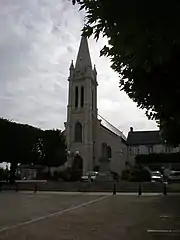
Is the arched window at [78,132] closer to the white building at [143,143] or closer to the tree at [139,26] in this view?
the white building at [143,143]

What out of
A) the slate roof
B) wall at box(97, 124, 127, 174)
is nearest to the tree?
wall at box(97, 124, 127, 174)

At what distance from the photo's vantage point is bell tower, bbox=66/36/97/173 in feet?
292

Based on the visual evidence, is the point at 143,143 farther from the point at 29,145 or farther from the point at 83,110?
the point at 29,145

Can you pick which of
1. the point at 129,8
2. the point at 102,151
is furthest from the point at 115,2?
the point at 102,151

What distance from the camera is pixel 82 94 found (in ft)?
310

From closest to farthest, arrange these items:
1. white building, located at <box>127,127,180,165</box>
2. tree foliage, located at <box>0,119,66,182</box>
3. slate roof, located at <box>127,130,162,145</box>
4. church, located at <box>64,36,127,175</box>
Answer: tree foliage, located at <box>0,119,66,182</box> < church, located at <box>64,36,127,175</box> < white building, located at <box>127,127,180,165</box> < slate roof, located at <box>127,130,162,145</box>

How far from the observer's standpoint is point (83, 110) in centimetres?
9181

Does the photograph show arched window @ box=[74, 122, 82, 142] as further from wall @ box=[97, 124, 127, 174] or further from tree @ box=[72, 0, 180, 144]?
tree @ box=[72, 0, 180, 144]

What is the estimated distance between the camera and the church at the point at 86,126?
88.8 m

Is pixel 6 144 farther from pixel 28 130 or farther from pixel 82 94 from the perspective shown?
pixel 82 94

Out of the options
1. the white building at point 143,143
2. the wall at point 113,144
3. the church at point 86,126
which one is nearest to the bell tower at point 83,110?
the church at point 86,126

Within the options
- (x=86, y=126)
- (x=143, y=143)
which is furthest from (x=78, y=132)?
(x=143, y=143)

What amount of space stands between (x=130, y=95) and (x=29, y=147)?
4335 centimetres

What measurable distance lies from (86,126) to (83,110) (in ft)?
13.1
